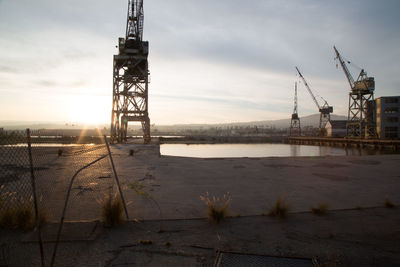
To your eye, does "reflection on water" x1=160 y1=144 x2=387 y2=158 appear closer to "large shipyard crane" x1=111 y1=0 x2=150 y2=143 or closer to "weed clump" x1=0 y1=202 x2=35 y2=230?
"large shipyard crane" x1=111 y1=0 x2=150 y2=143

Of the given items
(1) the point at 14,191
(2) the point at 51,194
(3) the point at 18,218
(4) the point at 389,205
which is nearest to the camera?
(3) the point at 18,218

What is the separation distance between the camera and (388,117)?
54.5 metres

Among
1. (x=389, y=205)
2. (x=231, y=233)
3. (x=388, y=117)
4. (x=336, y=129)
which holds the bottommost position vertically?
(x=231, y=233)

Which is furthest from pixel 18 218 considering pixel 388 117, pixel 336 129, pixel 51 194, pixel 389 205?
pixel 336 129

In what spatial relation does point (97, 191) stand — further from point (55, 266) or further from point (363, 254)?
point (363, 254)

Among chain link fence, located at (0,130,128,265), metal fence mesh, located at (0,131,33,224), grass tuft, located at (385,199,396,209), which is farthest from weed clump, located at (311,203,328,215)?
metal fence mesh, located at (0,131,33,224)

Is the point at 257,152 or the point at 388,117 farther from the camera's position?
the point at 388,117

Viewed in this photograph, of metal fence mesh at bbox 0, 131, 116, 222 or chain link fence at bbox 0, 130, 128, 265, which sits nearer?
chain link fence at bbox 0, 130, 128, 265

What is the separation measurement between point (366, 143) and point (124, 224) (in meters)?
56.5

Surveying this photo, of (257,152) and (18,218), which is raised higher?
(18,218)

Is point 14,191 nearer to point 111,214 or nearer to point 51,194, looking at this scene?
point 51,194

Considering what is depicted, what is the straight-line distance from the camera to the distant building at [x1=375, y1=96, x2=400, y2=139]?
53594 millimetres

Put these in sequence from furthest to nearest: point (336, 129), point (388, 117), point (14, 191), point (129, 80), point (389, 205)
→ point (336, 129)
point (388, 117)
point (129, 80)
point (14, 191)
point (389, 205)

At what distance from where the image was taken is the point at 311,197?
6922 millimetres
